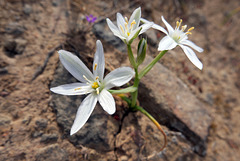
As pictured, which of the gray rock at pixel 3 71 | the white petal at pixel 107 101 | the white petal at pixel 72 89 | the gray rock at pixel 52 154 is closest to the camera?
the white petal at pixel 107 101

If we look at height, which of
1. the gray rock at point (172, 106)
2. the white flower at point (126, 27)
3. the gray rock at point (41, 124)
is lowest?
the gray rock at point (172, 106)

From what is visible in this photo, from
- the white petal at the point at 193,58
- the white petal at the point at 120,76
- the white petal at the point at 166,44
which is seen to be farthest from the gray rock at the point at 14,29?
the white petal at the point at 193,58

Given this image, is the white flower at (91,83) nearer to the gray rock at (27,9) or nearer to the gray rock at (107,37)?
the gray rock at (107,37)

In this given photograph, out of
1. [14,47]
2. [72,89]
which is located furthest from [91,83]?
[14,47]

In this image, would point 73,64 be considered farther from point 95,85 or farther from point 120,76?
point 120,76

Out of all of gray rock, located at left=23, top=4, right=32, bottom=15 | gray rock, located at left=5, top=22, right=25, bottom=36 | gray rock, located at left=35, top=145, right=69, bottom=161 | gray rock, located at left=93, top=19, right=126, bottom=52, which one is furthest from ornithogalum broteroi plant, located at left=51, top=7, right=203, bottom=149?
gray rock, located at left=23, top=4, right=32, bottom=15

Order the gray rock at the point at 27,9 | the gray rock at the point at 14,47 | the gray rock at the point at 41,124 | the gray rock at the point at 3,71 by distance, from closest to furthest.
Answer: the gray rock at the point at 41,124, the gray rock at the point at 3,71, the gray rock at the point at 14,47, the gray rock at the point at 27,9
